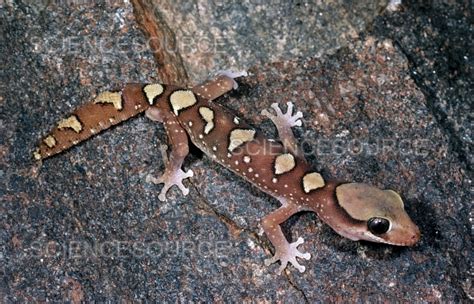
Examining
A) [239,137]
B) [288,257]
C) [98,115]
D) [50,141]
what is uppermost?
[239,137]

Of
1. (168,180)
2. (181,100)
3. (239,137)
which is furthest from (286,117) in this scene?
(168,180)

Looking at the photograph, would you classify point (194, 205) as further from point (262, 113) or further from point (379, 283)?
point (379, 283)

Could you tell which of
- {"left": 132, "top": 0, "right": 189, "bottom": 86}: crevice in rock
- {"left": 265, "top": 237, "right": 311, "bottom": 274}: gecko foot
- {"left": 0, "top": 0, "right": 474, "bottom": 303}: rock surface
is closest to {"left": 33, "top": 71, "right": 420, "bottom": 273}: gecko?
{"left": 265, "top": 237, "right": 311, "bottom": 274}: gecko foot

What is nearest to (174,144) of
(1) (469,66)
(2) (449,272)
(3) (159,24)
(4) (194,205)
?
(4) (194,205)

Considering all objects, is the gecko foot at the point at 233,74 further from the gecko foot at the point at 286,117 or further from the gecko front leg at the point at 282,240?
the gecko front leg at the point at 282,240

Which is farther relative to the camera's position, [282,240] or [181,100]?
[181,100]

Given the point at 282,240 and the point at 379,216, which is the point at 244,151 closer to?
the point at 282,240

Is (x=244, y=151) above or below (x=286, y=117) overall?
below
